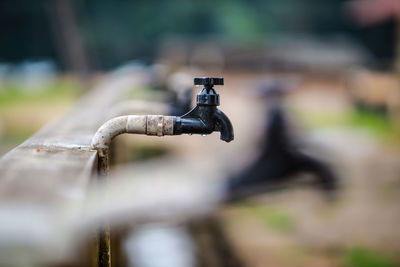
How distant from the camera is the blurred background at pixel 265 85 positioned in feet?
12.9

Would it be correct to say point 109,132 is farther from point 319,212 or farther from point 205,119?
point 319,212

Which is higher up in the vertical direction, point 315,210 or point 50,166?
point 50,166

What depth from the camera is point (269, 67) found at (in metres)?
14.6

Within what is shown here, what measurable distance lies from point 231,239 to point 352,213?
1486 mm

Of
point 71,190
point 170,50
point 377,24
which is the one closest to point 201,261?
point 71,190

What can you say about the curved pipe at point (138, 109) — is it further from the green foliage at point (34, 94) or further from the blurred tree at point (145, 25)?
the blurred tree at point (145, 25)

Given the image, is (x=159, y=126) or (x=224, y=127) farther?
(x=224, y=127)

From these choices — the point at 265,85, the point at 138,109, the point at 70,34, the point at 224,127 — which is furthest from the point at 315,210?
the point at 70,34

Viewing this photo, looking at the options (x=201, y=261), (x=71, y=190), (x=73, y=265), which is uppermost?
(x=71, y=190)

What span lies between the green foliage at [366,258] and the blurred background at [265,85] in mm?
16

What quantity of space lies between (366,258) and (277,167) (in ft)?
3.98

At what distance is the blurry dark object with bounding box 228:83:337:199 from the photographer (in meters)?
4.09

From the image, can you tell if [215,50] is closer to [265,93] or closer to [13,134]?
[13,134]

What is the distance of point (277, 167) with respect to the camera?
420cm
